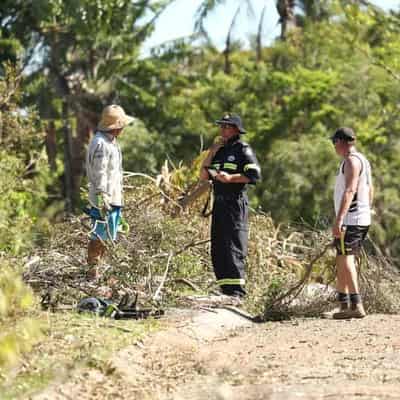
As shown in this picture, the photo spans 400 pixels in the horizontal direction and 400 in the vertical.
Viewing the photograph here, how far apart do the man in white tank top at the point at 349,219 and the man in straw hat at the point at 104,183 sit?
2.12 m

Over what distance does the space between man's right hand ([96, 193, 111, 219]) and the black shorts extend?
2.15 metres

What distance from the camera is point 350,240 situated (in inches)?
377

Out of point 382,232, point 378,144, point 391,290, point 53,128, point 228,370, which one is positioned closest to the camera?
point 228,370

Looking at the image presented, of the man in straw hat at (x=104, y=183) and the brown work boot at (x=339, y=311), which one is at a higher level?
the man in straw hat at (x=104, y=183)

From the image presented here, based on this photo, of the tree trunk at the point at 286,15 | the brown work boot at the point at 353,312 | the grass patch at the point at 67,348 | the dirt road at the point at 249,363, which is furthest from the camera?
the tree trunk at the point at 286,15

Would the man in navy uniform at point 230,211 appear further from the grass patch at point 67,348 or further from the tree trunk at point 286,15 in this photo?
the tree trunk at point 286,15

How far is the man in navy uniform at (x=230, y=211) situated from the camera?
1017 cm

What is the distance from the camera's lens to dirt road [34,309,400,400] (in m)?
6.38

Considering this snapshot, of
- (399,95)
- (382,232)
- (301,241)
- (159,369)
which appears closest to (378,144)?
(399,95)

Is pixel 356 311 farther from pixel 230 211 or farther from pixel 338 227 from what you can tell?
pixel 230 211

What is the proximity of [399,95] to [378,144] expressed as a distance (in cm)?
126

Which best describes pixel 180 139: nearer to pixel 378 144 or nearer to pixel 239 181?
pixel 378 144

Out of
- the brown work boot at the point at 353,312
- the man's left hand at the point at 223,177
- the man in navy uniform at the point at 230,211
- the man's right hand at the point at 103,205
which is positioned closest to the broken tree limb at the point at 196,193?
the man in navy uniform at the point at 230,211

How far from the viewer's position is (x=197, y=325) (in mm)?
8828
